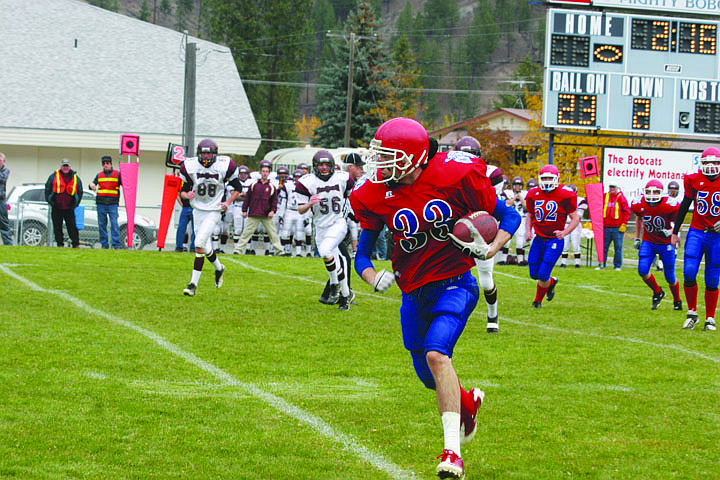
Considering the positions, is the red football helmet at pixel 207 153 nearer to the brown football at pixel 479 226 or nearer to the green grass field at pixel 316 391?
the green grass field at pixel 316 391

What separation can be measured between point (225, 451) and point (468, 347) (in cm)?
412

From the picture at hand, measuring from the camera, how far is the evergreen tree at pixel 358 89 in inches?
2066

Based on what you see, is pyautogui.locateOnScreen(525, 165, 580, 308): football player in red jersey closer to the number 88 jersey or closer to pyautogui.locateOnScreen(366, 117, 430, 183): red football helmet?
the number 88 jersey

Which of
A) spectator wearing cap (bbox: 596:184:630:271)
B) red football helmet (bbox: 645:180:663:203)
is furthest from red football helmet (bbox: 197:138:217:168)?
spectator wearing cap (bbox: 596:184:630:271)

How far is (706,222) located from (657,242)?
9.43 ft

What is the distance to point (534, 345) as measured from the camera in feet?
30.0

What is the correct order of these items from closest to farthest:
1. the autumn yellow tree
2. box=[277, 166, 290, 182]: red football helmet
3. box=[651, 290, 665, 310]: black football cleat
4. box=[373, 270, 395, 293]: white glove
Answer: box=[373, 270, 395, 293]: white glove
box=[651, 290, 665, 310]: black football cleat
box=[277, 166, 290, 182]: red football helmet
the autumn yellow tree

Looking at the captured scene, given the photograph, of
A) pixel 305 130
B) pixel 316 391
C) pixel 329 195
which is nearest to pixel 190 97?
pixel 329 195

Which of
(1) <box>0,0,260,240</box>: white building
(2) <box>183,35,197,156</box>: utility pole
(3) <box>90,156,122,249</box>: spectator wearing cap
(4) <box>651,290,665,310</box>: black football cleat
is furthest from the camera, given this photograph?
(1) <box>0,0,260,240</box>: white building

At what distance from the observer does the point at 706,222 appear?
10.3m

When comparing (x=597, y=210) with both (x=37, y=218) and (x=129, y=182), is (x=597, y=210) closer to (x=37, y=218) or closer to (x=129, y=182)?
(x=129, y=182)

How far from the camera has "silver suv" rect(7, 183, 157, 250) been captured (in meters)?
20.1

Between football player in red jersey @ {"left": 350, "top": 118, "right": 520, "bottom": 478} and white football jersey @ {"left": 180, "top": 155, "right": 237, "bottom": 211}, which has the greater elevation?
white football jersey @ {"left": 180, "top": 155, "right": 237, "bottom": 211}

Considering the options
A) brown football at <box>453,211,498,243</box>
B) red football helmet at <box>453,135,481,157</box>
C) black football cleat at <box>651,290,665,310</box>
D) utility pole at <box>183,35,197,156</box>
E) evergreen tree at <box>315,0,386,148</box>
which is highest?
evergreen tree at <box>315,0,386,148</box>
